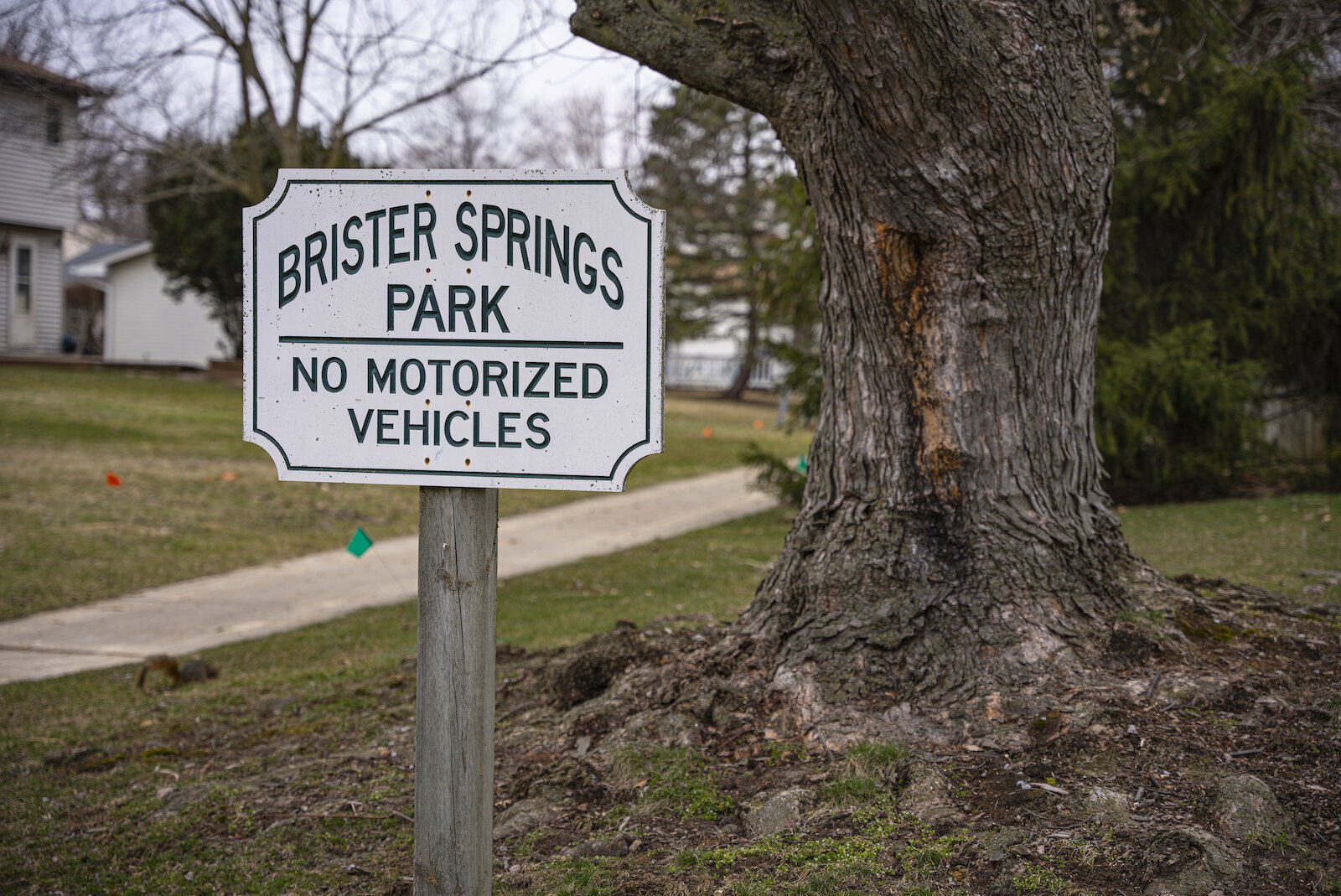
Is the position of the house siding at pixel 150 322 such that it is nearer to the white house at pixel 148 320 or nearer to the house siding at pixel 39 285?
the white house at pixel 148 320

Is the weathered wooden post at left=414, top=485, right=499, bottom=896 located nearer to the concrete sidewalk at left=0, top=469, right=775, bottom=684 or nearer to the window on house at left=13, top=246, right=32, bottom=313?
the concrete sidewalk at left=0, top=469, right=775, bottom=684

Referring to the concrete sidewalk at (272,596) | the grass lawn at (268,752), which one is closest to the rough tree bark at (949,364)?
the grass lawn at (268,752)

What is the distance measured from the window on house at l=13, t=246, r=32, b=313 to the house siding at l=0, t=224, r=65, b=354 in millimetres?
104

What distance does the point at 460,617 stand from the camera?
2.51 m

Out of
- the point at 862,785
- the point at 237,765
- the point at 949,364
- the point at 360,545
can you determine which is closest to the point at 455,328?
the point at 862,785

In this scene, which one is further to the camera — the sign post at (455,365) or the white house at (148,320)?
the white house at (148,320)

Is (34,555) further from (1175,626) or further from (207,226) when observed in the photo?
(207,226)

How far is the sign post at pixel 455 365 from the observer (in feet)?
7.91

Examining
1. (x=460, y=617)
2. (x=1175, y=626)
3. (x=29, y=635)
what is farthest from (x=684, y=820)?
(x=29, y=635)

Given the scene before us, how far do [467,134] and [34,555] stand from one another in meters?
20.8

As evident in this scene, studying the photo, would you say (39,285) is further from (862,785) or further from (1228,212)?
(862,785)

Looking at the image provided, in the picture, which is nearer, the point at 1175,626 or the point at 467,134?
the point at 1175,626

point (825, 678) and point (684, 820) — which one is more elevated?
point (825, 678)

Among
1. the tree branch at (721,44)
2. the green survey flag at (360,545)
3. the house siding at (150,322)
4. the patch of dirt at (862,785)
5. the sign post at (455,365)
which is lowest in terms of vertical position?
the patch of dirt at (862,785)
